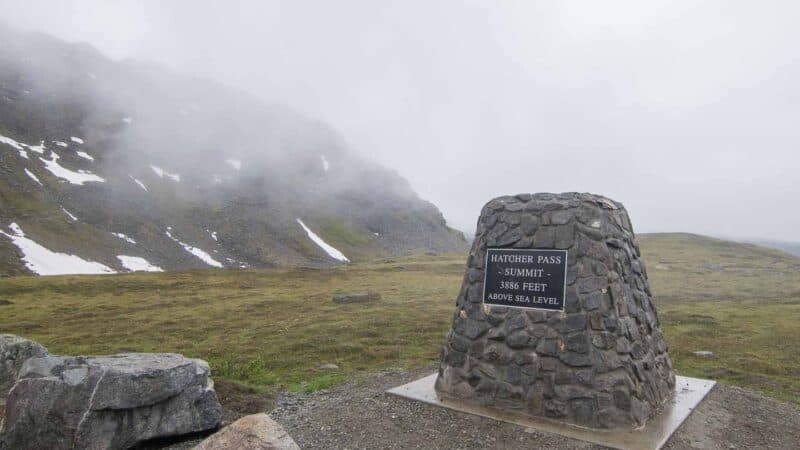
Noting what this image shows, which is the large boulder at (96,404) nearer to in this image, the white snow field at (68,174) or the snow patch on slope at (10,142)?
the white snow field at (68,174)

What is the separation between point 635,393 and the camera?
33.3 feet

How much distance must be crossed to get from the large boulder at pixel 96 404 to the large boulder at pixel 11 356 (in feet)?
10.5

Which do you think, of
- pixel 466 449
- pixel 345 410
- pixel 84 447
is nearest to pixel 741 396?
pixel 466 449

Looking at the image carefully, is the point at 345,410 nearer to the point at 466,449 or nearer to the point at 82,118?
the point at 466,449

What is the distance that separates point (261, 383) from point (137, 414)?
5625mm

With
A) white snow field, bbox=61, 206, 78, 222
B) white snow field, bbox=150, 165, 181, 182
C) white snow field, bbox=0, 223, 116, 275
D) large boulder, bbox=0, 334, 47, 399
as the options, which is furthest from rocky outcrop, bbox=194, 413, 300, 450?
white snow field, bbox=150, 165, 181, 182

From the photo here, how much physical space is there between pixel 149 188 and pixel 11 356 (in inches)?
4987

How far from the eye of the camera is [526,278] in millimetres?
11344

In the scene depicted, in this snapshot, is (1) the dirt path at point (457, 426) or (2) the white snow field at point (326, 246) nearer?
(1) the dirt path at point (457, 426)

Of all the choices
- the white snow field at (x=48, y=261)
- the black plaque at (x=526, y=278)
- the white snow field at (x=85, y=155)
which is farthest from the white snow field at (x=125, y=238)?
the black plaque at (x=526, y=278)

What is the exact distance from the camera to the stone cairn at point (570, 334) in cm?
1016

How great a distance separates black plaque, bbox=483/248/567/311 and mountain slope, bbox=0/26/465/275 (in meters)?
82.6

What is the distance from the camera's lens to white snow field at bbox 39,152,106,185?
113500mm

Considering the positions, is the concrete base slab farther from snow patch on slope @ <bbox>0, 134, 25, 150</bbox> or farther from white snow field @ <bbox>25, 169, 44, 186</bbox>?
snow patch on slope @ <bbox>0, 134, 25, 150</bbox>
